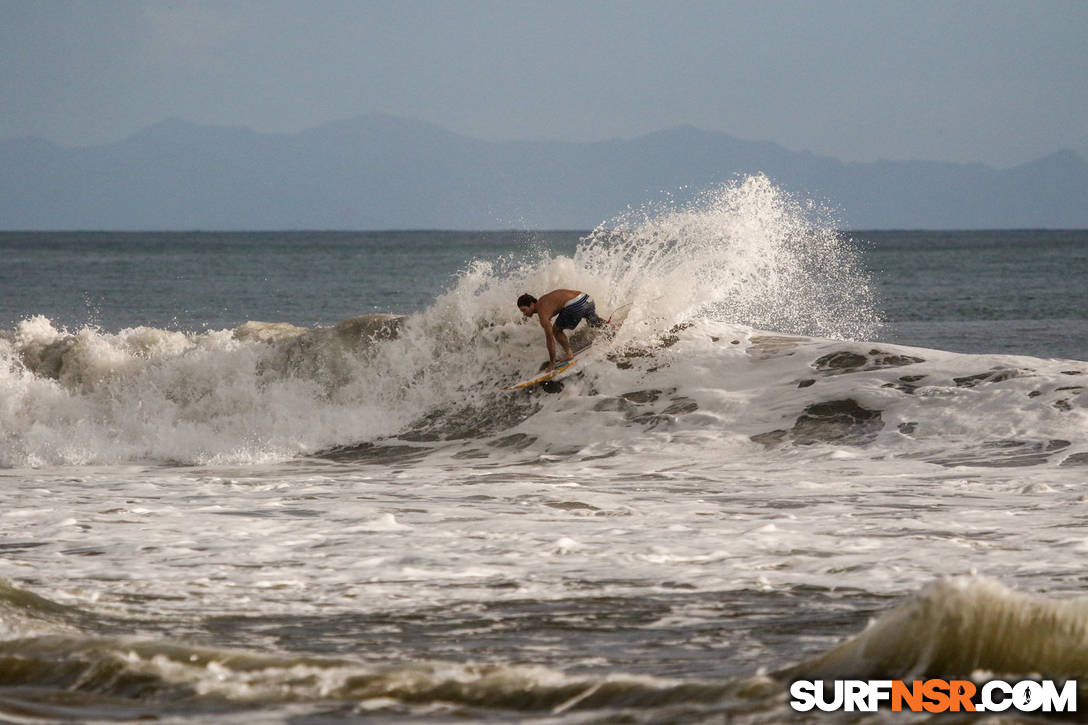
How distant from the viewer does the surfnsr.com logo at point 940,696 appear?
3.68 meters

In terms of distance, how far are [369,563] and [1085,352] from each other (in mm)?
20567

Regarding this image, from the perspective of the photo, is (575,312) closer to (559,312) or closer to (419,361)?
(559,312)

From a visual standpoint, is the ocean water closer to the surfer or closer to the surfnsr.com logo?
the surfnsr.com logo

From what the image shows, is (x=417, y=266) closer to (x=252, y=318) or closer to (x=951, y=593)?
(x=252, y=318)

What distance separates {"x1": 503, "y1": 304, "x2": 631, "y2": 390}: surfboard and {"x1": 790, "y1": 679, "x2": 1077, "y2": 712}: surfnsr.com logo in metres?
9.55

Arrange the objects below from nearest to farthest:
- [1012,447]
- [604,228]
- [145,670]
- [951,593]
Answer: [951,593] → [145,670] → [1012,447] → [604,228]

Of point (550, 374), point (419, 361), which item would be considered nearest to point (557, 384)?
point (550, 374)

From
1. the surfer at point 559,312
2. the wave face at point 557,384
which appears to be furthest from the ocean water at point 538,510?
the surfer at point 559,312

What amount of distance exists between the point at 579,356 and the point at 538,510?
545 cm

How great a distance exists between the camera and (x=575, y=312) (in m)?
13.4

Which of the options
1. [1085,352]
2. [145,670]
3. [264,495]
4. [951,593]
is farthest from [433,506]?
[1085,352]

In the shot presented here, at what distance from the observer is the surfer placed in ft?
43.2

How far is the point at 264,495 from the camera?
9.42 metres

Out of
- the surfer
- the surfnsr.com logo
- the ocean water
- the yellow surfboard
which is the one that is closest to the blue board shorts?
the surfer
